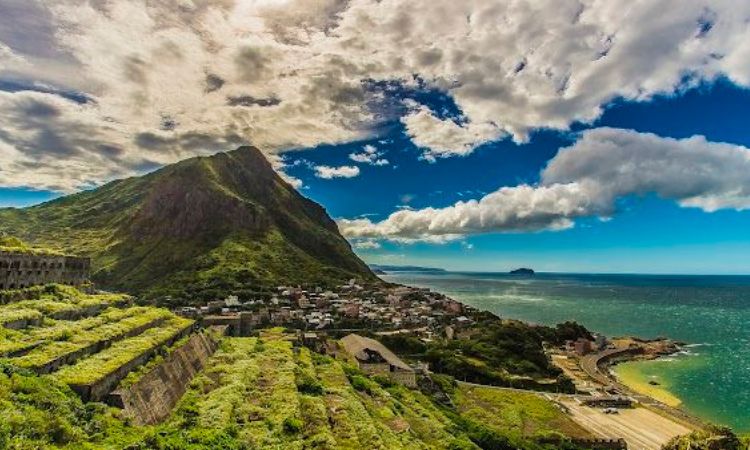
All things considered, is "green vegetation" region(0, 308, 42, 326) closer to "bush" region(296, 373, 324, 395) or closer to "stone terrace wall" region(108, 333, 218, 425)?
"stone terrace wall" region(108, 333, 218, 425)

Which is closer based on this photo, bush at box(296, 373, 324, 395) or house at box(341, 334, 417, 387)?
bush at box(296, 373, 324, 395)

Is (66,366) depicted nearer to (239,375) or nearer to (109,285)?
(239,375)

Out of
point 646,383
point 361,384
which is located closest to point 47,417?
point 361,384

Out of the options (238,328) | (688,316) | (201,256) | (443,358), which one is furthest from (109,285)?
(688,316)

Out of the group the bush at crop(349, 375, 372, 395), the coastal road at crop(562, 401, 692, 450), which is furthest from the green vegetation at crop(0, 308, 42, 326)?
the coastal road at crop(562, 401, 692, 450)

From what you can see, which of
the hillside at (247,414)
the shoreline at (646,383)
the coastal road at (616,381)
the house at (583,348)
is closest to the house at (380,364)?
the hillside at (247,414)
